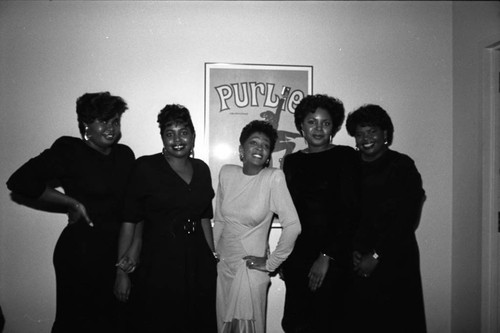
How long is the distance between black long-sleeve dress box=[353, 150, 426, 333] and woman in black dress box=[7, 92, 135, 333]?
174 cm

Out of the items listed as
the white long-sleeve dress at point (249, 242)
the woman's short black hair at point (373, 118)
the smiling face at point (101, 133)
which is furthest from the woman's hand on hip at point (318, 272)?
the smiling face at point (101, 133)

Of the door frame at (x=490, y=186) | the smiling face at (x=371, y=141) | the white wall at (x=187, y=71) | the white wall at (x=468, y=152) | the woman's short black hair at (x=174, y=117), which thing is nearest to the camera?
the woman's short black hair at (x=174, y=117)

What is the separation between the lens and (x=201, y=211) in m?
2.32

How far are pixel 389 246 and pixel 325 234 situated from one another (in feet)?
1.86

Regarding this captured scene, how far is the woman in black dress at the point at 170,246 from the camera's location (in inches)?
86.9

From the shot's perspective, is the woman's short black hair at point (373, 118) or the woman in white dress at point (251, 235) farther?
the woman's short black hair at point (373, 118)

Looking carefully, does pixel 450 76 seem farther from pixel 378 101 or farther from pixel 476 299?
pixel 476 299

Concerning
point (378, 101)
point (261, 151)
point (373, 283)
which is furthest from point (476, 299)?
point (261, 151)

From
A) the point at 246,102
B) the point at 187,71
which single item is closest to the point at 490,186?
the point at 246,102

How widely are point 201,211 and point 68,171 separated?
927 millimetres

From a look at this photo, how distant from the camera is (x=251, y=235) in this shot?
2.16 meters

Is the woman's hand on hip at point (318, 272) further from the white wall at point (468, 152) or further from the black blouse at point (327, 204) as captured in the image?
the white wall at point (468, 152)

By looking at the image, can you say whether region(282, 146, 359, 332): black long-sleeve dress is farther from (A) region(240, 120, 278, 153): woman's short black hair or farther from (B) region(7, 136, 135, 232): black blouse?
(B) region(7, 136, 135, 232): black blouse

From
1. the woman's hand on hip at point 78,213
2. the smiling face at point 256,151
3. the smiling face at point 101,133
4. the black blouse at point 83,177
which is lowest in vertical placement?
the woman's hand on hip at point 78,213
